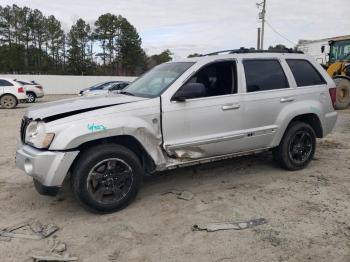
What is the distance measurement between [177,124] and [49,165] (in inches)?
62.8

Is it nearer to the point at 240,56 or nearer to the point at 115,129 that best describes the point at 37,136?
the point at 115,129

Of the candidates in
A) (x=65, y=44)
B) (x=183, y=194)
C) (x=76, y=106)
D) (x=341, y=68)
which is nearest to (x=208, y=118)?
(x=183, y=194)

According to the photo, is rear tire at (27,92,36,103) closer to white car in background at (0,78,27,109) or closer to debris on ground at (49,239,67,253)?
white car in background at (0,78,27,109)

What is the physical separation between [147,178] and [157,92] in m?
1.56

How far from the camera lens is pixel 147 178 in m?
5.73

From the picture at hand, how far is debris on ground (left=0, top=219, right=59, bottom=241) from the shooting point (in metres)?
3.89

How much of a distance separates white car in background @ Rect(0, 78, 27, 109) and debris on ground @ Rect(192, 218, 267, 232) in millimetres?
16307

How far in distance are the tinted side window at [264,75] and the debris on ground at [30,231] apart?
3176mm

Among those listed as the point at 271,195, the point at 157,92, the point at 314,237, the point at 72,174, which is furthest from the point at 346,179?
the point at 72,174

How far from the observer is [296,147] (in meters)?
5.85

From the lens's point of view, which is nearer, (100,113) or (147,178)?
(100,113)

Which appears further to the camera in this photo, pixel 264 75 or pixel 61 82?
pixel 61 82

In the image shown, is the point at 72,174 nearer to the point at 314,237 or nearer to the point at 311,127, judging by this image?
the point at 314,237

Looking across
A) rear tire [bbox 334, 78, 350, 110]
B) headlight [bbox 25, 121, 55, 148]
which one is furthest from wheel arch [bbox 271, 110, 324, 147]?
rear tire [bbox 334, 78, 350, 110]
